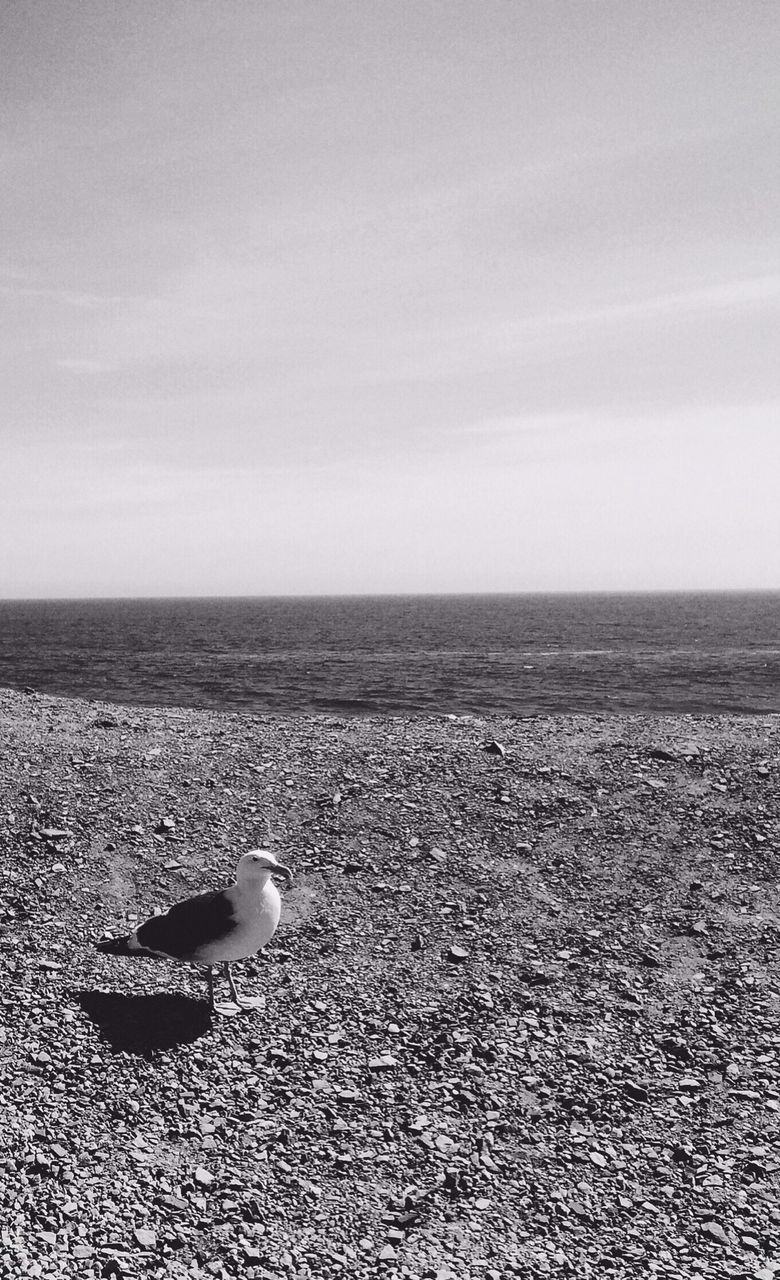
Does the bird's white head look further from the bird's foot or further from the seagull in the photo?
the bird's foot

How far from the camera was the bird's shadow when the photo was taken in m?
7.85

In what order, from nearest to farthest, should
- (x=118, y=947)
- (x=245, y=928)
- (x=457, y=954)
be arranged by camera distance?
1. (x=245, y=928)
2. (x=118, y=947)
3. (x=457, y=954)

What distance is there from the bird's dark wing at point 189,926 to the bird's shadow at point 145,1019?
0.56 metres

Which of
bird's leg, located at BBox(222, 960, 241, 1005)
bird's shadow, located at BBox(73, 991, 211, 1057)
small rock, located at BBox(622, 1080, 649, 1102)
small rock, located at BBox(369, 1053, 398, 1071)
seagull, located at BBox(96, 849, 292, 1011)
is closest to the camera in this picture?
small rock, located at BBox(622, 1080, 649, 1102)

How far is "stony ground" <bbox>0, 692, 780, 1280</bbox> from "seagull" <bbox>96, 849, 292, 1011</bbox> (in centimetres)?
62

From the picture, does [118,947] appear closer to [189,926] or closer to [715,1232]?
[189,926]

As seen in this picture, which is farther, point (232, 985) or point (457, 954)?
point (457, 954)

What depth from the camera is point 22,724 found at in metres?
18.0

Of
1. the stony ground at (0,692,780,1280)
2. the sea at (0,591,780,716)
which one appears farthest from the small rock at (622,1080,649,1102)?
the sea at (0,591,780,716)

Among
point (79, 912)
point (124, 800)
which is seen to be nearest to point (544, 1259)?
point (79, 912)

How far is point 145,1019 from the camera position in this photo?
8.23 metres

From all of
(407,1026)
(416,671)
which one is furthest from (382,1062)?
(416,671)

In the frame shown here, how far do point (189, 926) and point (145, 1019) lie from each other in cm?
104

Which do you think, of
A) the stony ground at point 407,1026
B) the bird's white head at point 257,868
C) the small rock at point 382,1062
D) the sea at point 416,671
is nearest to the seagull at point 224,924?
the bird's white head at point 257,868
